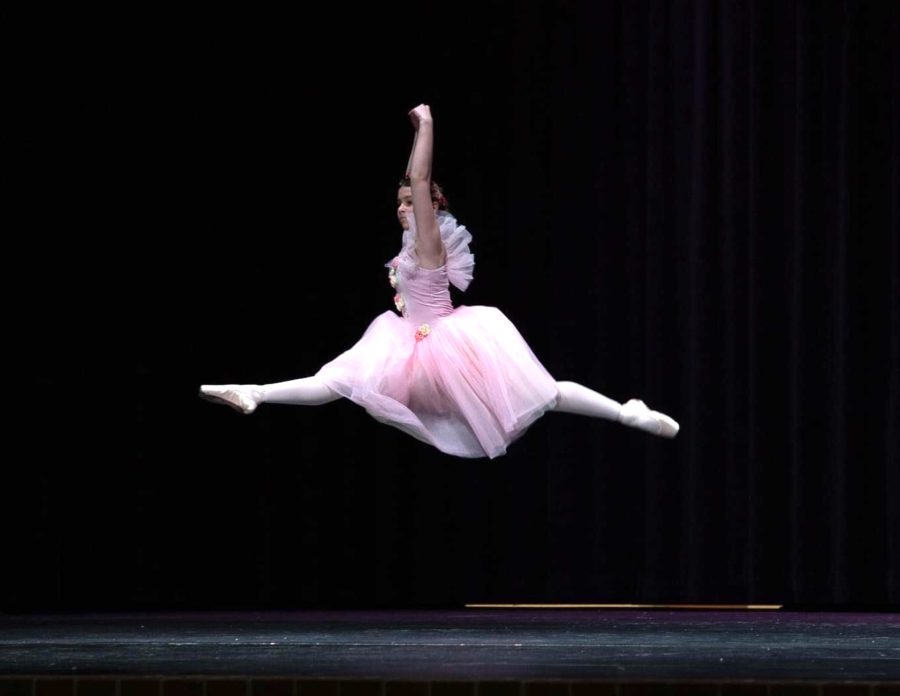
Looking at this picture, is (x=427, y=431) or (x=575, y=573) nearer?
(x=427, y=431)

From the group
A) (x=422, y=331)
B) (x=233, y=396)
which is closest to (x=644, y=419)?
(x=422, y=331)

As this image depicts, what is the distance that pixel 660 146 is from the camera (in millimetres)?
6262

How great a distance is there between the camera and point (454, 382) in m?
4.61

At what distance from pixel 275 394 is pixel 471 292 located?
1975 mm

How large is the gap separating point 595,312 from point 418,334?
169 cm

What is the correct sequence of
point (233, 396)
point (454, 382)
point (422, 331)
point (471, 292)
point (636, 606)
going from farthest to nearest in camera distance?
point (471, 292), point (636, 606), point (422, 331), point (454, 382), point (233, 396)

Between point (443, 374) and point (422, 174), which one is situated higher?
point (422, 174)

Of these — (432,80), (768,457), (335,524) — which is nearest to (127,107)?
(432,80)

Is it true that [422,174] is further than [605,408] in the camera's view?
No

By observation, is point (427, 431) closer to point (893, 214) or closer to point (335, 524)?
point (335, 524)

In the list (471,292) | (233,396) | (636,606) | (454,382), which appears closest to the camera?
(233,396)

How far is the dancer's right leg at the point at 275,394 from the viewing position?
177 inches

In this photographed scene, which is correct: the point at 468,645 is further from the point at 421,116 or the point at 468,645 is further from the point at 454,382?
the point at 421,116

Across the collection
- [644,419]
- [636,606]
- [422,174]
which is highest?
[422,174]
